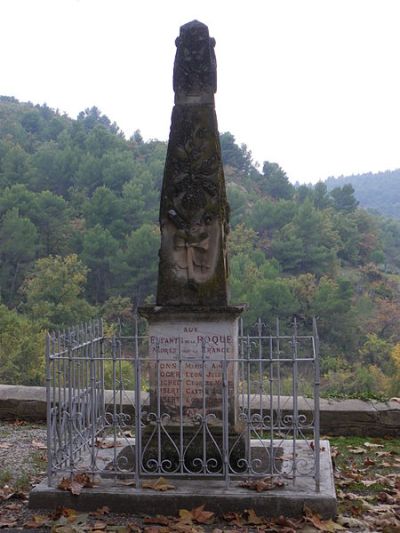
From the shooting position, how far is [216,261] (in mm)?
7012

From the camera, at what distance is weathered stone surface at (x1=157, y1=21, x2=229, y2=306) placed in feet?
22.9

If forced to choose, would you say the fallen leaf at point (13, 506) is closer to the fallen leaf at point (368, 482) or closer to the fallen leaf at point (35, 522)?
the fallen leaf at point (35, 522)

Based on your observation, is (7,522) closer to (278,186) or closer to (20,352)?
(20,352)

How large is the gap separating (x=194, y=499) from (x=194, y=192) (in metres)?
2.74

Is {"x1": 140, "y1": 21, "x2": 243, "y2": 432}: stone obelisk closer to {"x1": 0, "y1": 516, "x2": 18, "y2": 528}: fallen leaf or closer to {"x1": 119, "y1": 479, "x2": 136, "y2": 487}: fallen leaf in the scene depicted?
{"x1": 119, "y1": 479, "x2": 136, "y2": 487}: fallen leaf

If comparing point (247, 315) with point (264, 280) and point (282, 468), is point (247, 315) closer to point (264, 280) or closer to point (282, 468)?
point (264, 280)

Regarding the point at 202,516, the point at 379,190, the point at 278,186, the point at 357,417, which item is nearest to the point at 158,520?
the point at 202,516

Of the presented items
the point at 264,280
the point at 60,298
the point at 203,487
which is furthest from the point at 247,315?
the point at 203,487

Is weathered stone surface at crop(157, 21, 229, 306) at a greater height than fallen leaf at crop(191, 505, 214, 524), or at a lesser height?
greater

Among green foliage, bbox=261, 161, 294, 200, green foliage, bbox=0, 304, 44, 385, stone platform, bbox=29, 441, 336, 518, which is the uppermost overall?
green foliage, bbox=261, 161, 294, 200

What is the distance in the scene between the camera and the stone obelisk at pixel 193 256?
22.4ft

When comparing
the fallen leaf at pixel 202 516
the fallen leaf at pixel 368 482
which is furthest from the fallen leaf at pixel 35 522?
the fallen leaf at pixel 368 482

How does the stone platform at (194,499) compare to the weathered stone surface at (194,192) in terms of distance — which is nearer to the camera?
the stone platform at (194,499)

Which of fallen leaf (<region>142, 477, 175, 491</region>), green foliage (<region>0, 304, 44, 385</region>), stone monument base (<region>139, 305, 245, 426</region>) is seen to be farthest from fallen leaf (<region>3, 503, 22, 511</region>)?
green foliage (<region>0, 304, 44, 385</region>)
